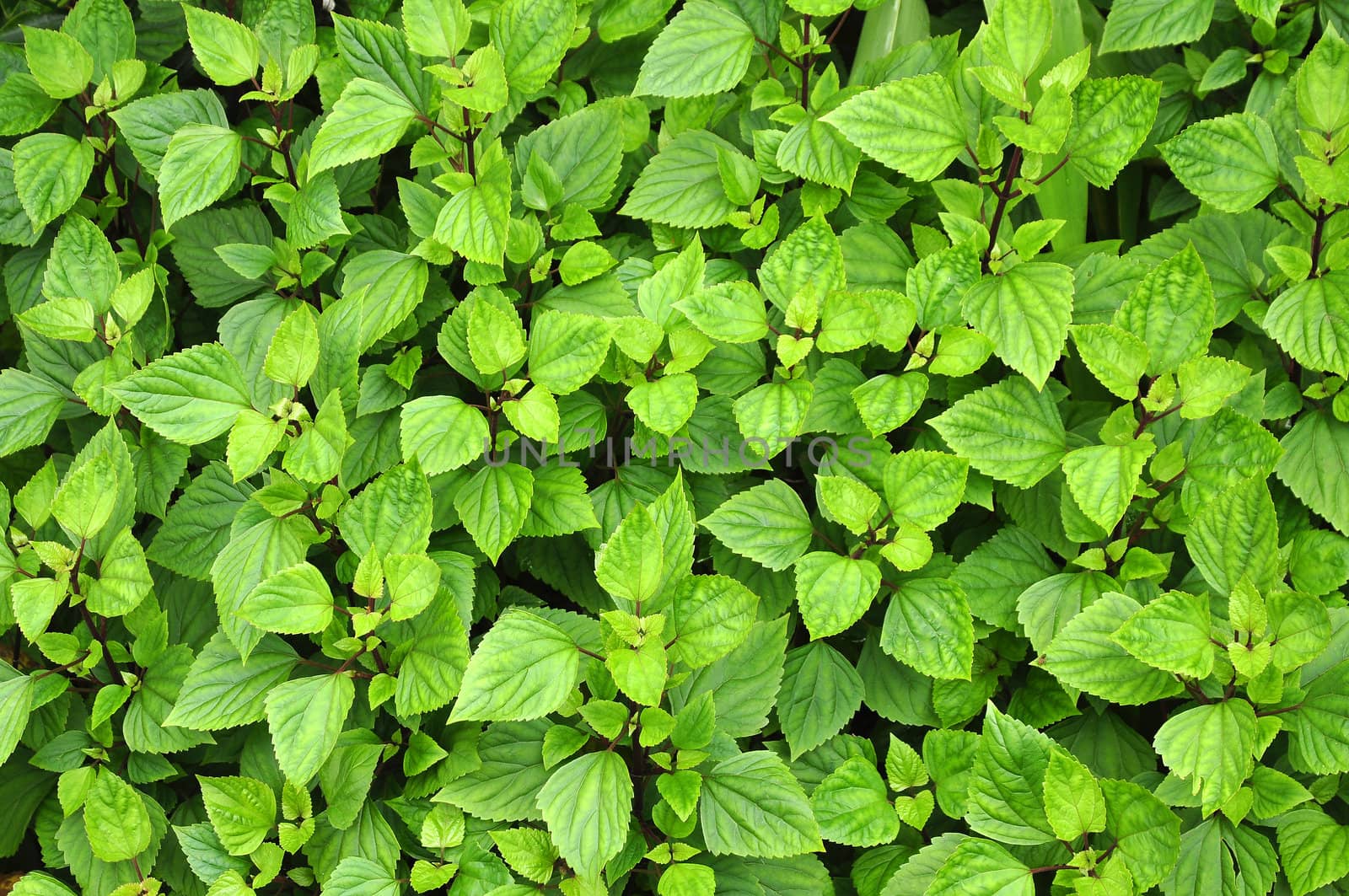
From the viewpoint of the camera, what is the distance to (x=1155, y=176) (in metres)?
1.85

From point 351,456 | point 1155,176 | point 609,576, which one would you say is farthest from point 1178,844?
point 351,456

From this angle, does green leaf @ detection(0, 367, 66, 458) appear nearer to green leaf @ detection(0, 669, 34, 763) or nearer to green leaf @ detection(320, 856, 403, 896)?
green leaf @ detection(0, 669, 34, 763)

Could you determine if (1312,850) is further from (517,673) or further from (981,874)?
(517,673)

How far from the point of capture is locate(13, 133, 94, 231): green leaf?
1648 millimetres

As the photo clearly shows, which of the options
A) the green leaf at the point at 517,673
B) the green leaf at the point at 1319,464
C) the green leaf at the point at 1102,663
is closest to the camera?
the green leaf at the point at 517,673

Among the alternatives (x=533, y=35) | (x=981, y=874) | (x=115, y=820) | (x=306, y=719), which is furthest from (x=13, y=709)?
(x=981, y=874)

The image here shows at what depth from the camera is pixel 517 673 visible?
1288mm

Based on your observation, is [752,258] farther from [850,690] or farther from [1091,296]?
[850,690]

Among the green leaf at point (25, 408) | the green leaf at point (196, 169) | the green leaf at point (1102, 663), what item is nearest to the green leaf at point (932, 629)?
the green leaf at point (1102, 663)

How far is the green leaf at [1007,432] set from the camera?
145cm

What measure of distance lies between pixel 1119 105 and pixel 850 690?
0.89m

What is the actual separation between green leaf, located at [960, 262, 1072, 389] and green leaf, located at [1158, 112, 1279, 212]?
0.27 metres

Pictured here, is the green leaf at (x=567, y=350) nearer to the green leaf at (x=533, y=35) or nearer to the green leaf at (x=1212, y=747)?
the green leaf at (x=533, y=35)

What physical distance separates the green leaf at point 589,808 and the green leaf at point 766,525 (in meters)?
0.32
